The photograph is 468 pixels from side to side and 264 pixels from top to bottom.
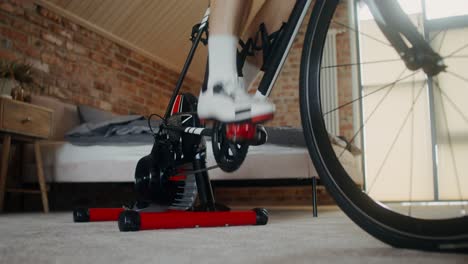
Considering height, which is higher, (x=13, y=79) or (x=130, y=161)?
(x=13, y=79)

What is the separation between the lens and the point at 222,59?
3.55ft

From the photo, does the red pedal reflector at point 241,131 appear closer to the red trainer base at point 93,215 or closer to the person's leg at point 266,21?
the person's leg at point 266,21

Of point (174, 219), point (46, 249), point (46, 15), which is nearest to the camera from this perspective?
point (46, 249)

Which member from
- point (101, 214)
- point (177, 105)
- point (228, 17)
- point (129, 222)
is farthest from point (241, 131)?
point (101, 214)

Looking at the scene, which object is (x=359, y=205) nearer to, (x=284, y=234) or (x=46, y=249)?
(x=284, y=234)

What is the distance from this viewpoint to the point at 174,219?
1494mm

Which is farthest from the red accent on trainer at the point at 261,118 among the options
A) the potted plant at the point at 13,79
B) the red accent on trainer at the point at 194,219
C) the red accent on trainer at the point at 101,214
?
the potted plant at the point at 13,79

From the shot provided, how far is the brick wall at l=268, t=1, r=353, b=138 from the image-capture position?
5977 millimetres

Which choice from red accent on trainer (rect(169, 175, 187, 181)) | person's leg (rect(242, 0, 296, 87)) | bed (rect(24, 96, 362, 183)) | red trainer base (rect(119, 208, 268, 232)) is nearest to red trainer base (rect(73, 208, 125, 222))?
red accent on trainer (rect(169, 175, 187, 181))

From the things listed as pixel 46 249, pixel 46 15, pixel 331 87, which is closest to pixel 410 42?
pixel 46 249

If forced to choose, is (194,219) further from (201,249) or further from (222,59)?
(222,59)

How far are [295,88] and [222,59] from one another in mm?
5329

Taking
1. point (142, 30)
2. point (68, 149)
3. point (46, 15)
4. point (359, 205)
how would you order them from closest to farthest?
1. point (359, 205)
2. point (68, 149)
3. point (46, 15)
4. point (142, 30)

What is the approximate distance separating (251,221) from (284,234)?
33 centimetres
